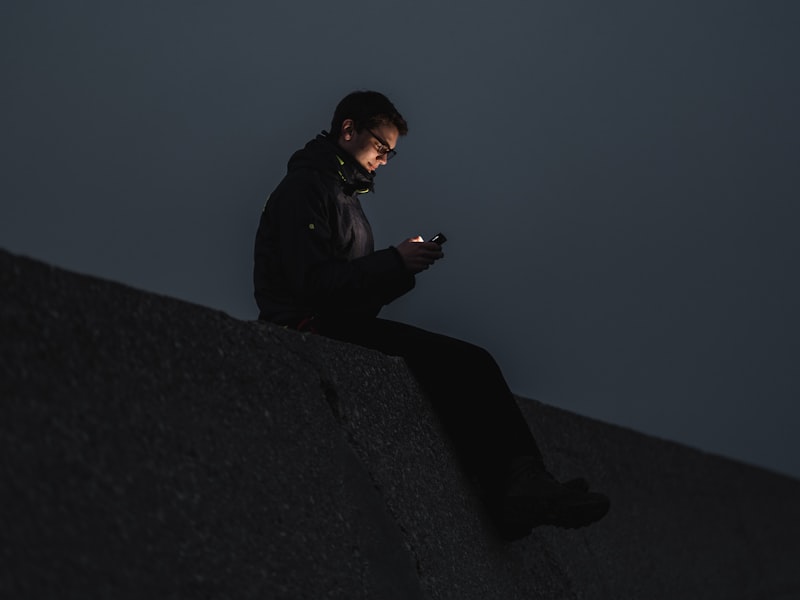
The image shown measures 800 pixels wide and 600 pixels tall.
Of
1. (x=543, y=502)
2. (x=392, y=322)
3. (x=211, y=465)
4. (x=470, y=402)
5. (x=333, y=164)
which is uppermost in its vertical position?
(x=333, y=164)

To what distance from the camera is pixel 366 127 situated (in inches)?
114

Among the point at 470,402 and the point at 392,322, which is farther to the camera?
the point at 392,322

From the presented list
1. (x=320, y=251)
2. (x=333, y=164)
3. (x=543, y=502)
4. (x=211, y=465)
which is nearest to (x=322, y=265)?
(x=320, y=251)

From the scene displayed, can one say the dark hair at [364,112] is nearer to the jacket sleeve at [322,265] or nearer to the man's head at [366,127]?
the man's head at [366,127]

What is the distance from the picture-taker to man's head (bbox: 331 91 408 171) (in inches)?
113

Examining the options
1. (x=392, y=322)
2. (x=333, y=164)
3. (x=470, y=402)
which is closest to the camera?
(x=470, y=402)

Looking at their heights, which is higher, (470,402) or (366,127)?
(366,127)

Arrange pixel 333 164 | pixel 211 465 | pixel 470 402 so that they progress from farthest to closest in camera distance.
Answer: pixel 333 164
pixel 470 402
pixel 211 465

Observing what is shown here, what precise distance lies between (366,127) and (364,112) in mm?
43

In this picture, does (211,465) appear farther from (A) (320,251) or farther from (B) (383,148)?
(B) (383,148)

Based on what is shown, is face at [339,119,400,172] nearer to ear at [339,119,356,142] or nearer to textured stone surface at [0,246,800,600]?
ear at [339,119,356,142]

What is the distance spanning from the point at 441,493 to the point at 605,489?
142 cm

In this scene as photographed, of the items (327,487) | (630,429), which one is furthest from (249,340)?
(630,429)

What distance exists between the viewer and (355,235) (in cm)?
277
